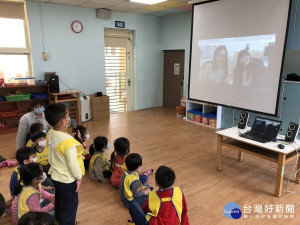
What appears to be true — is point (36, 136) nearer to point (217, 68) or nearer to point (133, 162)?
point (133, 162)

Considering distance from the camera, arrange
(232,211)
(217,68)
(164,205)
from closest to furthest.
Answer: (164,205) < (232,211) < (217,68)

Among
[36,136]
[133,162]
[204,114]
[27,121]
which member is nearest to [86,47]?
[27,121]

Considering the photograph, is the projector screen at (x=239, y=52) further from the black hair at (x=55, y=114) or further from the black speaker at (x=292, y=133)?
the black hair at (x=55, y=114)

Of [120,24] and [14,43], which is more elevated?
[120,24]

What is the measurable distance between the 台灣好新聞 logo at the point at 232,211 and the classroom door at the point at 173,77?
472 cm

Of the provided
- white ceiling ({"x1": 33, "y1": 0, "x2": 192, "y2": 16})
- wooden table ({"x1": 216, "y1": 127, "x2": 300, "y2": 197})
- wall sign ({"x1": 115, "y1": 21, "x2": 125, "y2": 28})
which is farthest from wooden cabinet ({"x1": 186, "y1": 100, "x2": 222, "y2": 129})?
wall sign ({"x1": 115, "y1": 21, "x2": 125, "y2": 28})

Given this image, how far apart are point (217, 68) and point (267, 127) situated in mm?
1388

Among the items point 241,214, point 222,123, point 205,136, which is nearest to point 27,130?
point 241,214

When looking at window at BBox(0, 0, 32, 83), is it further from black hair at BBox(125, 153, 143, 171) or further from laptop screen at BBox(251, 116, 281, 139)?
laptop screen at BBox(251, 116, 281, 139)

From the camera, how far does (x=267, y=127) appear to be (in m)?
2.91

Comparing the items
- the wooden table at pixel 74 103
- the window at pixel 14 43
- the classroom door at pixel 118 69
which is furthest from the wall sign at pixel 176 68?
the window at pixel 14 43

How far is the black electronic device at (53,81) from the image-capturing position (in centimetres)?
519

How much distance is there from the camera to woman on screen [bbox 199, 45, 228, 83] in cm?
376

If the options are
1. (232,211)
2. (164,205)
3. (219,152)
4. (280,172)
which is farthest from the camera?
(219,152)
